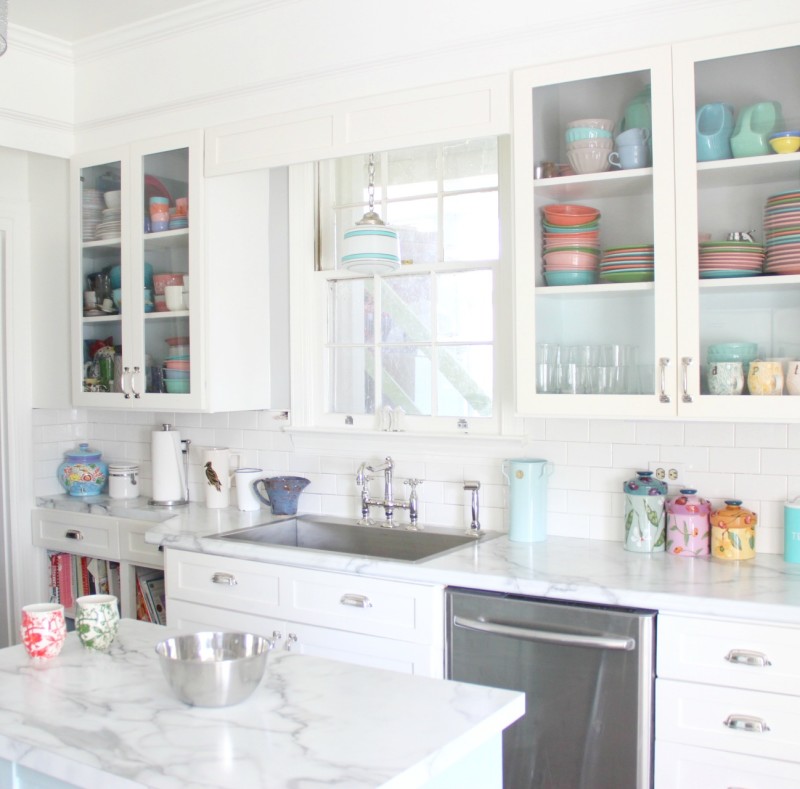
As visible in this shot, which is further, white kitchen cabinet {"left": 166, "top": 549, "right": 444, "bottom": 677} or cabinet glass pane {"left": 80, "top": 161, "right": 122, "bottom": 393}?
cabinet glass pane {"left": 80, "top": 161, "right": 122, "bottom": 393}

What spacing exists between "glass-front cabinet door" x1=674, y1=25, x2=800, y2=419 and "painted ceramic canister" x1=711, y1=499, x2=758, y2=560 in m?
0.39

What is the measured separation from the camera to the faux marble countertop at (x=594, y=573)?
7.41 ft

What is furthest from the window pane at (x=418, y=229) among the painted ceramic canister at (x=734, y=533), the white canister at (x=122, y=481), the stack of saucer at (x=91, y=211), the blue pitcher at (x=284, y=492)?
the white canister at (x=122, y=481)

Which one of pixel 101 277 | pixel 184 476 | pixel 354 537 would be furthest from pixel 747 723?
pixel 101 277

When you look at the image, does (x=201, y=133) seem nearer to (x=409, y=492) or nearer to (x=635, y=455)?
(x=409, y=492)

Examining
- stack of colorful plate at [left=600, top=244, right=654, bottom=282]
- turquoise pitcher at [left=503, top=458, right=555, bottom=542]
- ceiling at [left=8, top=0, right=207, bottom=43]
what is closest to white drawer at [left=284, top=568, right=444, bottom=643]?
turquoise pitcher at [left=503, top=458, right=555, bottom=542]

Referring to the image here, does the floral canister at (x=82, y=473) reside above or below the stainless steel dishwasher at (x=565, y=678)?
above

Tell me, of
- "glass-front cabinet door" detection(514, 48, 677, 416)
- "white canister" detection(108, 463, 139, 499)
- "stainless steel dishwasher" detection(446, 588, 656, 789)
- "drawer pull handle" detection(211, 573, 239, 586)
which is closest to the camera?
"stainless steel dishwasher" detection(446, 588, 656, 789)

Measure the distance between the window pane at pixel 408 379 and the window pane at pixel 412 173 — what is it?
62cm

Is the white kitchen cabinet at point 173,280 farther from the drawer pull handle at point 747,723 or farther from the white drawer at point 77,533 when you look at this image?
the drawer pull handle at point 747,723

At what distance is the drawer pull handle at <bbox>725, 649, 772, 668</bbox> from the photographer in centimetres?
219

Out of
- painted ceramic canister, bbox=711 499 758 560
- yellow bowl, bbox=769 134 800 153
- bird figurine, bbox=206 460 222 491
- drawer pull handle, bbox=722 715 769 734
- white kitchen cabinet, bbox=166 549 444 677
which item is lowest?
drawer pull handle, bbox=722 715 769 734

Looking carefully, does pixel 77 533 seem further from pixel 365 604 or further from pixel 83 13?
pixel 83 13

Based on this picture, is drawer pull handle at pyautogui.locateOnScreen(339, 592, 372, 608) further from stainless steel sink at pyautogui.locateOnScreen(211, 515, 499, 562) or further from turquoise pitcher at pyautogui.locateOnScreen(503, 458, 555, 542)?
turquoise pitcher at pyautogui.locateOnScreen(503, 458, 555, 542)
